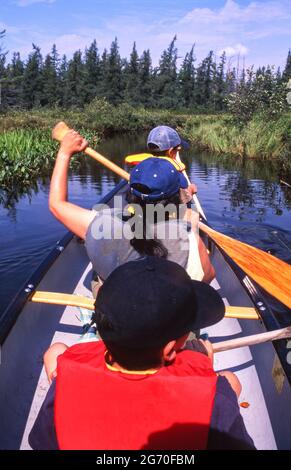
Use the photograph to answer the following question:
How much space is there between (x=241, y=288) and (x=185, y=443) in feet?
8.29

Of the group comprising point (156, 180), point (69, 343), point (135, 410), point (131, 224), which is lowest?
point (69, 343)

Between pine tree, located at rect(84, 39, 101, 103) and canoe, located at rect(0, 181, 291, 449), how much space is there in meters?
53.8

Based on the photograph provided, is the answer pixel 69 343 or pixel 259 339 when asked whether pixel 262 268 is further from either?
pixel 69 343

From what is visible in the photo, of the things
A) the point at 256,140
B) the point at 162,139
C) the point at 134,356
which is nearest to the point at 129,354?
the point at 134,356

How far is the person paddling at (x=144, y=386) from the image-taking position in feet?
4.27

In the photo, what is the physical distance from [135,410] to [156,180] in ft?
4.11

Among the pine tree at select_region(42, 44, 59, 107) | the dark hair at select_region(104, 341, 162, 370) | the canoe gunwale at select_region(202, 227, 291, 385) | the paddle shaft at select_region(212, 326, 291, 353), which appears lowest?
the canoe gunwale at select_region(202, 227, 291, 385)

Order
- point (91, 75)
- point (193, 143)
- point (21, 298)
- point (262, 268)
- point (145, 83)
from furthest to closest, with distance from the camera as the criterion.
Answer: point (145, 83) → point (91, 75) → point (193, 143) → point (262, 268) → point (21, 298)

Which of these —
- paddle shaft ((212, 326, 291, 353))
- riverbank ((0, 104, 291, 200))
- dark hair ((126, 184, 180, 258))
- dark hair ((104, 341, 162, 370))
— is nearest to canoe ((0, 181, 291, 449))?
paddle shaft ((212, 326, 291, 353))

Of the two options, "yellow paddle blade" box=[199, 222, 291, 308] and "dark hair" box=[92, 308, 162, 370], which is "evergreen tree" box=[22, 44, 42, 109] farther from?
"dark hair" box=[92, 308, 162, 370]

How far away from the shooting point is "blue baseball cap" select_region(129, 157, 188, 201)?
2.28 meters

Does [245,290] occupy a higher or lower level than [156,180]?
lower

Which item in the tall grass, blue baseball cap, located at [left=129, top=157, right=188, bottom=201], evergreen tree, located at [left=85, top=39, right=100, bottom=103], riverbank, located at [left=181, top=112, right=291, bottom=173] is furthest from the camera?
evergreen tree, located at [left=85, top=39, right=100, bottom=103]

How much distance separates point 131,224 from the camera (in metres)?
2.34
